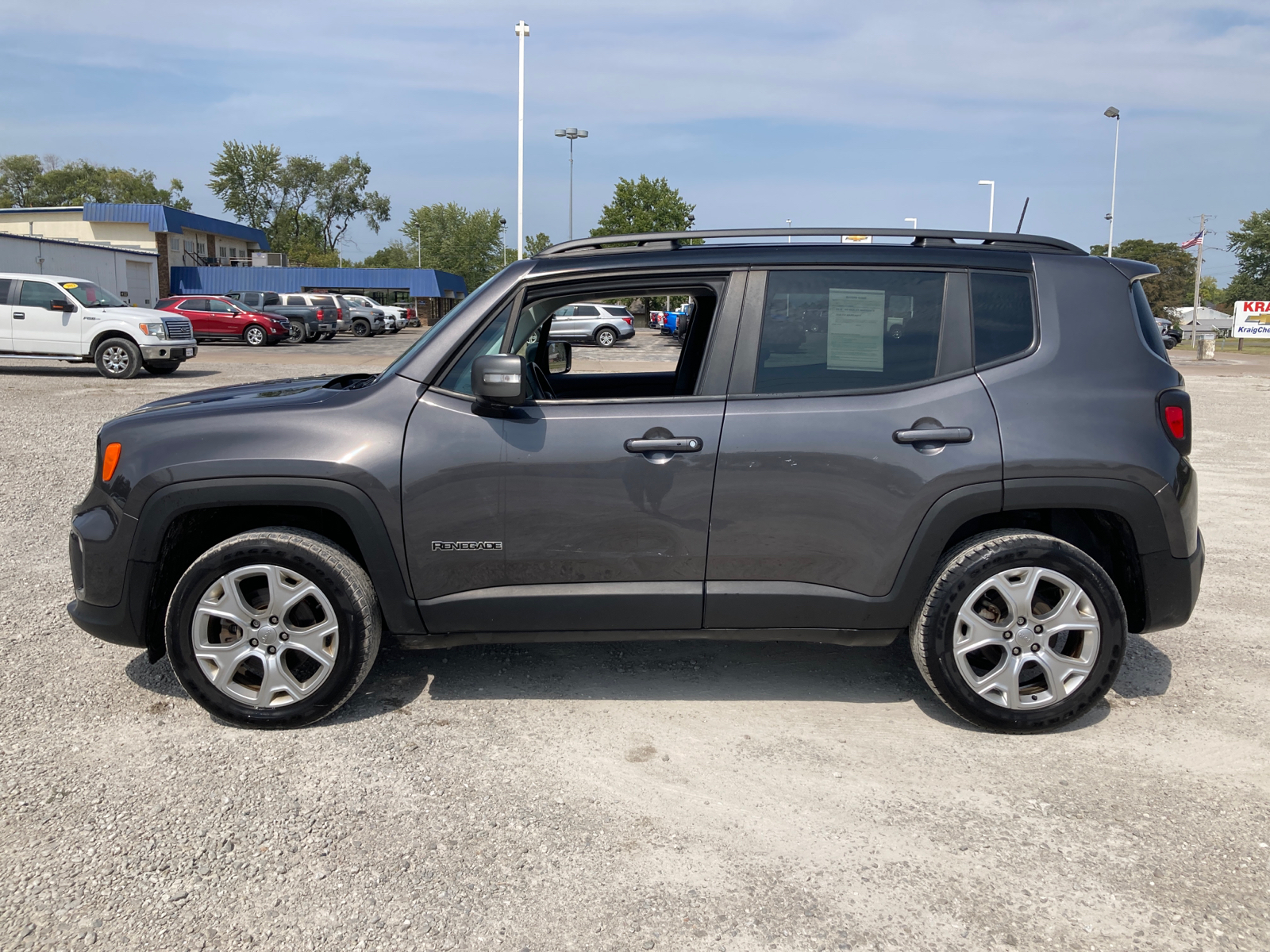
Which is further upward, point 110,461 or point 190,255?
point 190,255

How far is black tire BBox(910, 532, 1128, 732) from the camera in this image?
144 inches

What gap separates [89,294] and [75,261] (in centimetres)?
3030

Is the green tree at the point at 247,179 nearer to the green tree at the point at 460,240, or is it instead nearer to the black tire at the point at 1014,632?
the green tree at the point at 460,240

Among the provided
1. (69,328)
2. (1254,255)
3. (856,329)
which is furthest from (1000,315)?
(1254,255)

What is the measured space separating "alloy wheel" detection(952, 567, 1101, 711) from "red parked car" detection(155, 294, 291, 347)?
106 feet

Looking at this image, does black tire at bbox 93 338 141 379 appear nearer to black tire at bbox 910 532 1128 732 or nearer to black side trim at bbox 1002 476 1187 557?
black tire at bbox 910 532 1128 732

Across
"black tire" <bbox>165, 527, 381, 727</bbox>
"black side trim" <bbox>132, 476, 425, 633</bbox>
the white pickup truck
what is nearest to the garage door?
the white pickup truck

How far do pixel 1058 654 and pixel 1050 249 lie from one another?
5.08 feet

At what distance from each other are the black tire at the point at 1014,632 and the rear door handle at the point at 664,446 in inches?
40.6

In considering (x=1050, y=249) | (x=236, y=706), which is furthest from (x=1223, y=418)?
(x=236, y=706)

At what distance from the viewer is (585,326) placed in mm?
5340

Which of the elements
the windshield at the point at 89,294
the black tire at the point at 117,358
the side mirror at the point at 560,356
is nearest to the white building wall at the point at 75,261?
the windshield at the point at 89,294

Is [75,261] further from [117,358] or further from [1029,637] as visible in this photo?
[1029,637]

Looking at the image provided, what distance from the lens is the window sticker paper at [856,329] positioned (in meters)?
3.73
